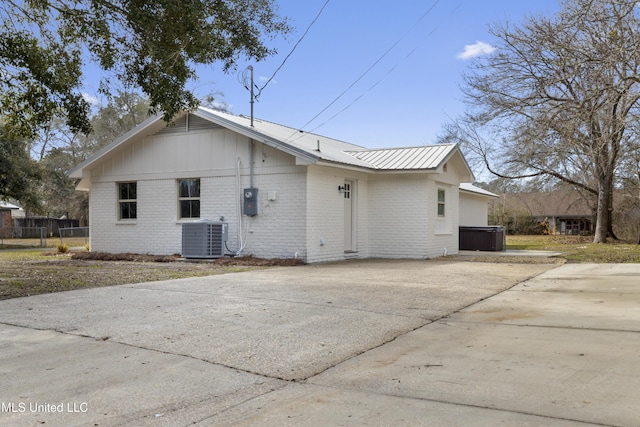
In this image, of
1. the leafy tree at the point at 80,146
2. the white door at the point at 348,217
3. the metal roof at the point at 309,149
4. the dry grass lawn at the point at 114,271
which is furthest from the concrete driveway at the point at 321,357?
the leafy tree at the point at 80,146

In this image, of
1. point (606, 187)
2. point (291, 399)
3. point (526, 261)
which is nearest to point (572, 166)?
point (606, 187)

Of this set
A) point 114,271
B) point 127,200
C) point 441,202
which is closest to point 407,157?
point 441,202

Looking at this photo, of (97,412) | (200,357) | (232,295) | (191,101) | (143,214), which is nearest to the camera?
(97,412)

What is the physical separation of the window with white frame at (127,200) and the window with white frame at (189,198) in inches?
78.9

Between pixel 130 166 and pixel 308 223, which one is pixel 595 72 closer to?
pixel 308 223

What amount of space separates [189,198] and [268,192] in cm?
319

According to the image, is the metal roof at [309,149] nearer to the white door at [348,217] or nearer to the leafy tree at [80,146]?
the white door at [348,217]

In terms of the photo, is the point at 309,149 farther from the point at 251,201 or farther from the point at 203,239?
the point at 203,239

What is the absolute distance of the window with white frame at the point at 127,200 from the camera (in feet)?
63.5

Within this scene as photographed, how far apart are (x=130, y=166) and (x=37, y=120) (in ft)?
28.5

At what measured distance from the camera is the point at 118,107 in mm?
43750

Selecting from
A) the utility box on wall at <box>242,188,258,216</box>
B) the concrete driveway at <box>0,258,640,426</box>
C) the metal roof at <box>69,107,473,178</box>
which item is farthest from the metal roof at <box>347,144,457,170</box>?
the concrete driveway at <box>0,258,640,426</box>

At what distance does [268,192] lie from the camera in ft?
53.9

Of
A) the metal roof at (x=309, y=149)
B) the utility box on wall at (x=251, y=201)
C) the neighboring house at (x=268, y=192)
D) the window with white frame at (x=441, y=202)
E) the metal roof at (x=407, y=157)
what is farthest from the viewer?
the window with white frame at (x=441, y=202)
